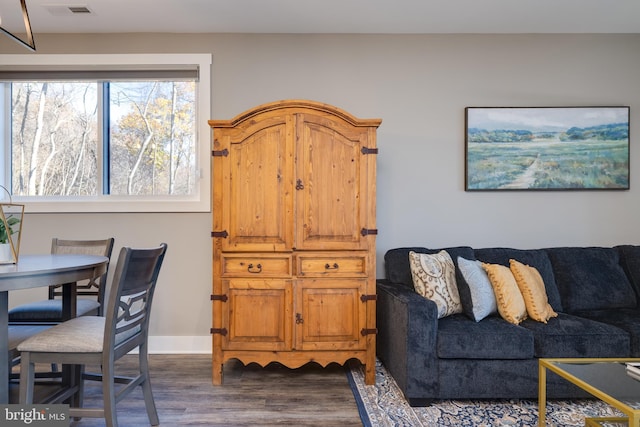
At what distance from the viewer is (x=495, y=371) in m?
2.32

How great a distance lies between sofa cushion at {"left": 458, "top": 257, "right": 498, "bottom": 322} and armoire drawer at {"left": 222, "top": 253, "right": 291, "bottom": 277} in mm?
1156

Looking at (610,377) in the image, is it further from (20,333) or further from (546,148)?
(20,333)

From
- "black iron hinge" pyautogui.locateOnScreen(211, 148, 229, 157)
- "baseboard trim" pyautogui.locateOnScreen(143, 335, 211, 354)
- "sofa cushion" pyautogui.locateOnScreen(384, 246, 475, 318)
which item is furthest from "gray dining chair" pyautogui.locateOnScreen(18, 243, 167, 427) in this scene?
"sofa cushion" pyautogui.locateOnScreen(384, 246, 475, 318)

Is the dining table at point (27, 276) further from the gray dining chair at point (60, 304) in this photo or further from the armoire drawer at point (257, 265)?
the armoire drawer at point (257, 265)

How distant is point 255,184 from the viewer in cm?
266

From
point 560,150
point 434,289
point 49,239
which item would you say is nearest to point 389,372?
point 434,289

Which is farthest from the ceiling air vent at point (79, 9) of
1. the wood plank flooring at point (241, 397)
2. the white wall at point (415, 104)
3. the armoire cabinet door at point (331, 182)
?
the wood plank flooring at point (241, 397)

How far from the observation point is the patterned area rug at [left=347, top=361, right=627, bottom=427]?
2.14 meters

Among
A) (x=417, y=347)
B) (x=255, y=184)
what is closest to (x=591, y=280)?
(x=417, y=347)

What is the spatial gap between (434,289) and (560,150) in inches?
69.0

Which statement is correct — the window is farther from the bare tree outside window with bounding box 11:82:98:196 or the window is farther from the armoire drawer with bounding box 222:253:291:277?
the armoire drawer with bounding box 222:253:291:277

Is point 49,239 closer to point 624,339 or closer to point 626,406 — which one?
point 626,406

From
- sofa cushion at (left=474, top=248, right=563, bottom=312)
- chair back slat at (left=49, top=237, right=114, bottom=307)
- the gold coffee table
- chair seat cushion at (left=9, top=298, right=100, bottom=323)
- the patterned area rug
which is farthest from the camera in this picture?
sofa cushion at (left=474, top=248, right=563, bottom=312)

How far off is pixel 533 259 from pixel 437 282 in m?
0.90
